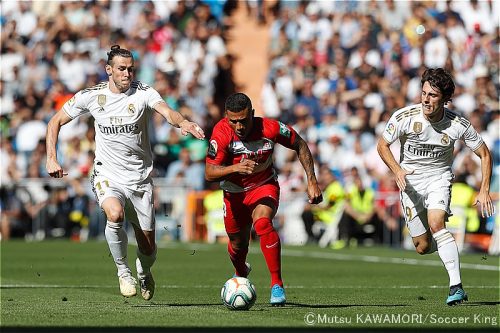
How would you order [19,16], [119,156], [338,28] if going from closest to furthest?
[119,156]
[338,28]
[19,16]

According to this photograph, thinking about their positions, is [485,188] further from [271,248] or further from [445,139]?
[271,248]

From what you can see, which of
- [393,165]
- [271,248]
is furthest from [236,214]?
[393,165]

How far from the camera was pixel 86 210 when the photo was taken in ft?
92.4

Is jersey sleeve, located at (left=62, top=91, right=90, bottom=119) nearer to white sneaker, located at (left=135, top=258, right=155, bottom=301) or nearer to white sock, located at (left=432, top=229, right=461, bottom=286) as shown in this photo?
white sneaker, located at (left=135, top=258, right=155, bottom=301)

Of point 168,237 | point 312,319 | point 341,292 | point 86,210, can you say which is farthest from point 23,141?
point 312,319

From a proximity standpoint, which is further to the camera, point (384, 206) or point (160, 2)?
point (160, 2)

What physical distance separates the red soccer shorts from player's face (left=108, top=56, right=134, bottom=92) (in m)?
1.49

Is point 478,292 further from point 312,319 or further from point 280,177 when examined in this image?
point 280,177

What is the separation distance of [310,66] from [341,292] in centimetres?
1585

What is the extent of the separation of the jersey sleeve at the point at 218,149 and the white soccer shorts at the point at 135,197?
105cm

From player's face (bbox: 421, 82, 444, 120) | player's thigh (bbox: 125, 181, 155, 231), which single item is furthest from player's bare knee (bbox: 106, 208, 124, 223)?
player's face (bbox: 421, 82, 444, 120)

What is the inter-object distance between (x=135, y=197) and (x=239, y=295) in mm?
1892

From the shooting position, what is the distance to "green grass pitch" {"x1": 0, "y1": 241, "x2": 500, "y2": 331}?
9984mm

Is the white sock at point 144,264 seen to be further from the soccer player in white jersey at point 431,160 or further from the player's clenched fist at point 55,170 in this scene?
the soccer player in white jersey at point 431,160
